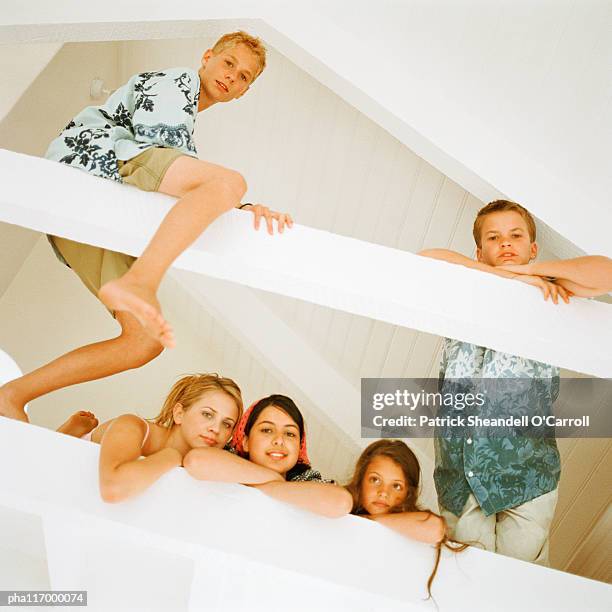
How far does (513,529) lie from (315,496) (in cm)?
65

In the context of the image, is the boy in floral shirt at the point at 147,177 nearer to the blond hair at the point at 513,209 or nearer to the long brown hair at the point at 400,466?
the long brown hair at the point at 400,466

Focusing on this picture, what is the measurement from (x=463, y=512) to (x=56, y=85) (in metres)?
2.11

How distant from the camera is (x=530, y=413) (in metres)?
2.02

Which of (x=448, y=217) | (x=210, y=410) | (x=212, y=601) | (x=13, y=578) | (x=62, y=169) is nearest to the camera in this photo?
(x=62, y=169)

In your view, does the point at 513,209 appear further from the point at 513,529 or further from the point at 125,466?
the point at 125,466

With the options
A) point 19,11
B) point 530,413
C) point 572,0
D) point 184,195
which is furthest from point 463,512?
point 19,11

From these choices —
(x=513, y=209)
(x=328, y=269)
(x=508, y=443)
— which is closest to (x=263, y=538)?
(x=328, y=269)

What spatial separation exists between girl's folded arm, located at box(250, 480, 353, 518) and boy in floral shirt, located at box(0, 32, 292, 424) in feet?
1.37

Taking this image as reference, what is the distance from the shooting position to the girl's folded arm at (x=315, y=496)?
60.7 inches

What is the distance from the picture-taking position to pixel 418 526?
1.59 metres

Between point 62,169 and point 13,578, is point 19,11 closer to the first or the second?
point 62,169

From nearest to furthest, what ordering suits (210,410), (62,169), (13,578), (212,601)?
(62,169)
(212,601)
(210,410)
(13,578)

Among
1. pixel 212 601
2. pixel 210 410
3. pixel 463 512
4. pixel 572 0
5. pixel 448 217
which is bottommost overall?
pixel 212 601

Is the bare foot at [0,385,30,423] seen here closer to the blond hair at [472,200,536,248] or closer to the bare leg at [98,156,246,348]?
the bare leg at [98,156,246,348]
